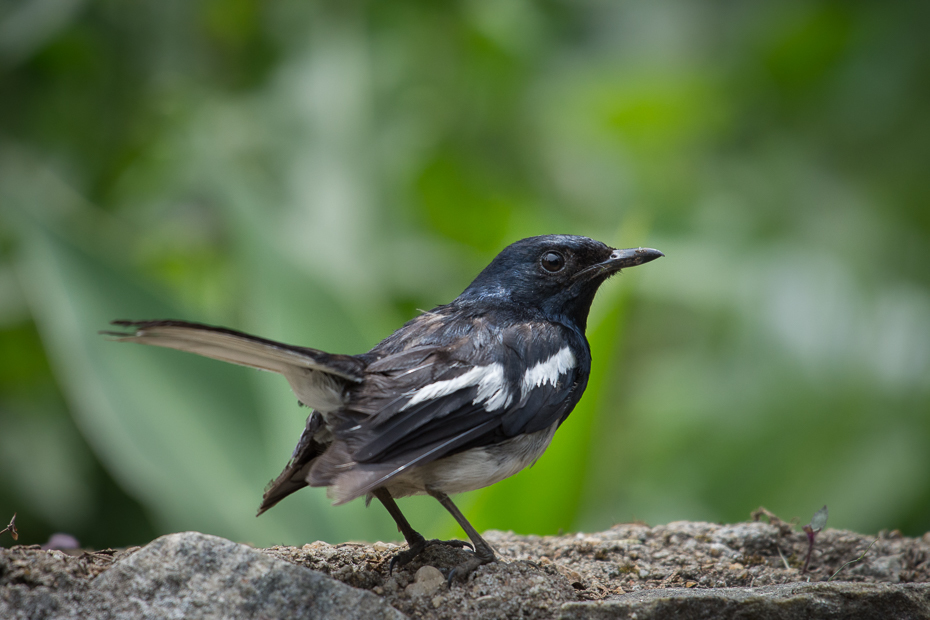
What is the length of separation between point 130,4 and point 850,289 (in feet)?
17.8

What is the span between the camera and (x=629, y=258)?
331 cm

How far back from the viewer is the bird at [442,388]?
2432mm

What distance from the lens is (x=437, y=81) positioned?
7.02 metres

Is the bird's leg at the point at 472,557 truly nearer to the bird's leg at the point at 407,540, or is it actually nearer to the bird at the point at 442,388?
the bird at the point at 442,388

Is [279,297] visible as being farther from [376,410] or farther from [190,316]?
[376,410]

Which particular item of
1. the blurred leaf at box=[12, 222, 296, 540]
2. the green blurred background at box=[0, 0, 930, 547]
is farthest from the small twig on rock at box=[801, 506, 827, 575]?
the blurred leaf at box=[12, 222, 296, 540]

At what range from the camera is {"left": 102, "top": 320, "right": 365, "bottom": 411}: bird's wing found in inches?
87.0

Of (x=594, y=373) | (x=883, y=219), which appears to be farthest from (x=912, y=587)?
(x=883, y=219)

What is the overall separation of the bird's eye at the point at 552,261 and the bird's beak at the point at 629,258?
158 mm

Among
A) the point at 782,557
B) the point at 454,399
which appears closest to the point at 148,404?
the point at 454,399

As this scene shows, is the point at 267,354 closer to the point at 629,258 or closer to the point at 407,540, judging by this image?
the point at 407,540

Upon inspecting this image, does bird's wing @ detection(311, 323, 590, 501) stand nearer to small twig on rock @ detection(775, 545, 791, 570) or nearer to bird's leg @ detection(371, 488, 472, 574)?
bird's leg @ detection(371, 488, 472, 574)

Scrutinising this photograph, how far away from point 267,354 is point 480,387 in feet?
2.17

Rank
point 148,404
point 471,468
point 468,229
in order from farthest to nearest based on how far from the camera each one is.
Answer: point 468,229 → point 148,404 → point 471,468
